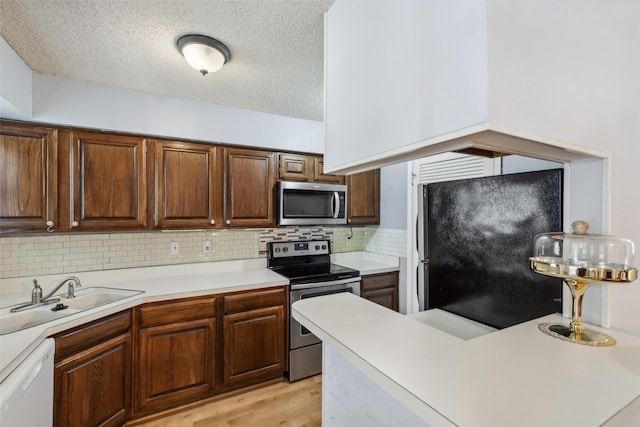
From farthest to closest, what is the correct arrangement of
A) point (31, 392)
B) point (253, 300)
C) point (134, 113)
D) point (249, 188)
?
point (249, 188) < point (253, 300) < point (134, 113) < point (31, 392)

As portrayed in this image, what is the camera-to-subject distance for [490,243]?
143 centimetres

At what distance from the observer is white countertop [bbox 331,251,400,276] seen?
9.87ft

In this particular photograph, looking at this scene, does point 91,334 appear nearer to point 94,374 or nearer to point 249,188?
point 94,374

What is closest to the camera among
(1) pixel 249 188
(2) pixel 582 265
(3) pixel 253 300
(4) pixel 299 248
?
(2) pixel 582 265

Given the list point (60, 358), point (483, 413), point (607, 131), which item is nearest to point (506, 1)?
point (607, 131)

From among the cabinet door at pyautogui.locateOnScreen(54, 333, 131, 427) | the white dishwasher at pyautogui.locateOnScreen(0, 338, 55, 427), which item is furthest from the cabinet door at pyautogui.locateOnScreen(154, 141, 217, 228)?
the white dishwasher at pyautogui.locateOnScreen(0, 338, 55, 427)

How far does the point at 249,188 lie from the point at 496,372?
7.47 feet

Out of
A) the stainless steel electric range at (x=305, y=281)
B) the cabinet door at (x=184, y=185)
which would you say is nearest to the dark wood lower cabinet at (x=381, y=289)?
the stainless steel electric range at (x=305, y=281)

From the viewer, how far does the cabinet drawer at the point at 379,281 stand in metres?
2.93

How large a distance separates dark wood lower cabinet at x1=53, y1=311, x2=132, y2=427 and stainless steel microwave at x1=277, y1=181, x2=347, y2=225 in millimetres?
1450

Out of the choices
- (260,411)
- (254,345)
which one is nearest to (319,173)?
(254,345)

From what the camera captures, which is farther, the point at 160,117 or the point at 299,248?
the point at 299,248

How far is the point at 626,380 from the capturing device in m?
0.75

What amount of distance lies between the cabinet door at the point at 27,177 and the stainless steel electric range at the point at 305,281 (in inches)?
67.8
